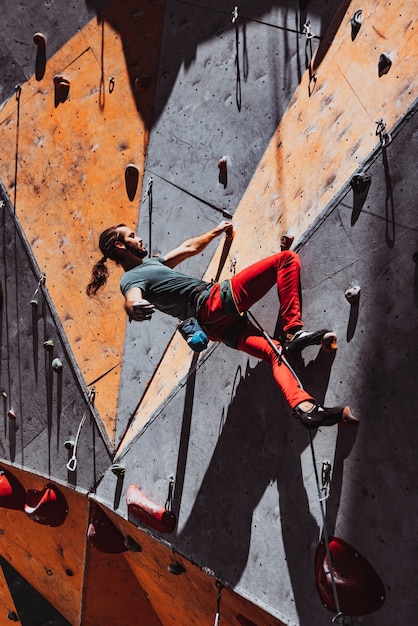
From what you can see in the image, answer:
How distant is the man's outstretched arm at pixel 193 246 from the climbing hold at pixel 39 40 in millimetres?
2176

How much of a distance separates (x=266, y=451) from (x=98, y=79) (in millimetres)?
2768

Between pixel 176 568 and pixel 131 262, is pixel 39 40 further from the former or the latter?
pixel 176 568

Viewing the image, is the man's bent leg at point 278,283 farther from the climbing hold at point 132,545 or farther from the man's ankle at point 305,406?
the climbing hold at point 132,545

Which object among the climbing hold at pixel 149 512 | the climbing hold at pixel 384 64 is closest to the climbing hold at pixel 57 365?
the climbing hold at pixel 149 512

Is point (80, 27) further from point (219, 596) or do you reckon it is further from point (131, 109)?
point (219, 596)

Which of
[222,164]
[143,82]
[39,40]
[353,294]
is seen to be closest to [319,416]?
[353,294]

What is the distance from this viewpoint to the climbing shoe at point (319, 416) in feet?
9.95

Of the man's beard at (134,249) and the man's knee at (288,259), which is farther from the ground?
the man's knee at (288,259)

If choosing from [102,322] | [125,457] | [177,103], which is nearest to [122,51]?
[177,103]

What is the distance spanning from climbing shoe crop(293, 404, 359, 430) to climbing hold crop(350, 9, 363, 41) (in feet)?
6.04

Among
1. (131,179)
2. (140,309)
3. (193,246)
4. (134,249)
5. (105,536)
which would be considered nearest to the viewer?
(140,309)

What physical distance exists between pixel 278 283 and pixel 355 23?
1348 mm

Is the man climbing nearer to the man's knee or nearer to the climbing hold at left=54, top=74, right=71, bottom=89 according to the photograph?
the man's knee

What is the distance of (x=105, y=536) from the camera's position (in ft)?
14.5
